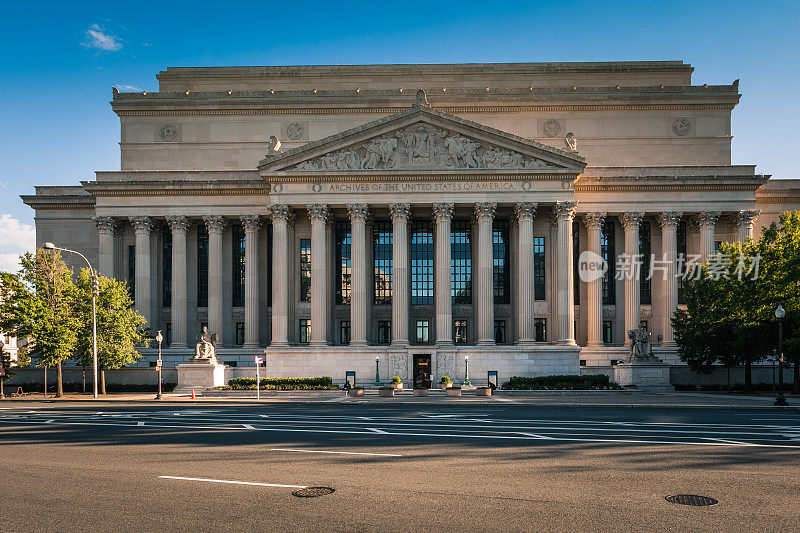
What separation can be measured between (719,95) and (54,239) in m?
70.5

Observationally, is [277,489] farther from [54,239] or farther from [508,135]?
[54,239]

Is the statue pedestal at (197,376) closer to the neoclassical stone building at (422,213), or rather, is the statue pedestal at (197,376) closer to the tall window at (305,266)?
the neoclassical stone building at (422,213)

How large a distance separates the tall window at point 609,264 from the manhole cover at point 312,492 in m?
50.4

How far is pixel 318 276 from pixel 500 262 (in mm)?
17087

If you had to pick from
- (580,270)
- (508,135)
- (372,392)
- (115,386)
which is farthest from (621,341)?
(115,386)

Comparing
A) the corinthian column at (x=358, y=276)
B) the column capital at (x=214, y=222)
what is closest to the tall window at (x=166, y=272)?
the column capital at (x=214, y=222)

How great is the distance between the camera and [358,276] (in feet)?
176

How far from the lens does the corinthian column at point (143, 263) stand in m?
57.6

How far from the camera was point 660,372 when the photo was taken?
4778 centimetres

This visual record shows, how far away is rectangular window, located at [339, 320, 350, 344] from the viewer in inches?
2322

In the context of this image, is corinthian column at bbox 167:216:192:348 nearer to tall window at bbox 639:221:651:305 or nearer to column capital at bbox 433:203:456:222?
column capital at bbox 433:203:456:222

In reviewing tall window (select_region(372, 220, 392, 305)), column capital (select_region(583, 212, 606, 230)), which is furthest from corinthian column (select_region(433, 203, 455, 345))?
column capital (select_region(583, 212, 606, 230))

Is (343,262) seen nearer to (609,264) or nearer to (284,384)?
(284,384)

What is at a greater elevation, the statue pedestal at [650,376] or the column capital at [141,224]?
the column capital at [141,224]
